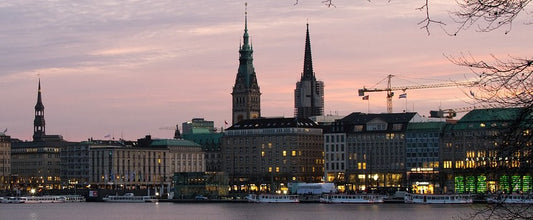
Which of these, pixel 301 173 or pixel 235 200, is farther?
pixel 301 173

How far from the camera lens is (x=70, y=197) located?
196 m

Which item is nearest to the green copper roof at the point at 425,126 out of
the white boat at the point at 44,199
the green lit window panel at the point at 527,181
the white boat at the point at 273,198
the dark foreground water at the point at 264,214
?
the white boat at the point at 273,198

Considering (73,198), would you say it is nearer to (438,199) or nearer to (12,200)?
(12,200)

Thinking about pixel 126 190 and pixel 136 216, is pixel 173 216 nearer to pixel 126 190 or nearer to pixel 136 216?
pixel 136 216

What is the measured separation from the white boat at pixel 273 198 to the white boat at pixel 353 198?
5631 mm

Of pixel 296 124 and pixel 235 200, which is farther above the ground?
pixel 296 124

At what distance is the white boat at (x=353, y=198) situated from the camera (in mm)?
163500

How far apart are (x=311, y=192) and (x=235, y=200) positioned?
1185cm

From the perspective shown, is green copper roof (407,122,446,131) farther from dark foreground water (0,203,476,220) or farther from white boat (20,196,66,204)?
white boat (20,196,66,204)

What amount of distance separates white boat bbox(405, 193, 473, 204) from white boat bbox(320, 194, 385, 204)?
15.3 ft

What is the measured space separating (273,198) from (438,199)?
2761 centimetres

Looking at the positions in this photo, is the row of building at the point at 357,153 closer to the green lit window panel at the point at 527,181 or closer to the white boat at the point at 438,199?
the white boat at the point at 438,199

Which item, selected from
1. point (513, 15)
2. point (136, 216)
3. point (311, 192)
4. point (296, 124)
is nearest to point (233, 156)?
point (296, 124)

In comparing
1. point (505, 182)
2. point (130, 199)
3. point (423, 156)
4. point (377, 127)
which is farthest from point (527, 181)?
point (130, 199)
